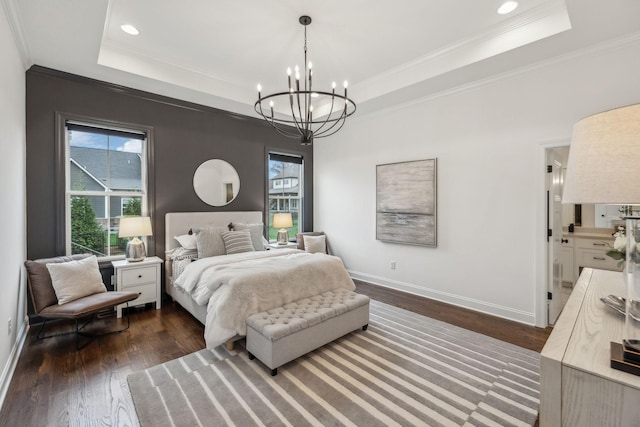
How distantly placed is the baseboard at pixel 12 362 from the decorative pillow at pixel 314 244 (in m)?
3.60

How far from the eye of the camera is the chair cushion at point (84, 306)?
104 inches

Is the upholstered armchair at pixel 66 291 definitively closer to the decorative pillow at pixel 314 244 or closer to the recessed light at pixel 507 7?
the decorative pillow at pixel 314 244

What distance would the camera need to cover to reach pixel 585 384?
35.2 inches

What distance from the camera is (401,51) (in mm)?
3395

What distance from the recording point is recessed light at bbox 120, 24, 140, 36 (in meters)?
2.92

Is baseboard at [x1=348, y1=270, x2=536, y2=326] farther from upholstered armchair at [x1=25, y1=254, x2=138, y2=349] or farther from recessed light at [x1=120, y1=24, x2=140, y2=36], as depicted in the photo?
recessed light at [x1=120, y1=24, x2=140, y2=36]

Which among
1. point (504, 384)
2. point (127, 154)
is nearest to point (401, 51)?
point (504, 384)

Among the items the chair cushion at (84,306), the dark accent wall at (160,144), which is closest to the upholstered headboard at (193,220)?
the dark accent wall at (160,144)

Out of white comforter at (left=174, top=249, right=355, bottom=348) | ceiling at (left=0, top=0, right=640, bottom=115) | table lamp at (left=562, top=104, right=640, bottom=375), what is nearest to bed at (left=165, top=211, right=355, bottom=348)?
white comforter at (left=174, top=249, right=355, bottom=348)

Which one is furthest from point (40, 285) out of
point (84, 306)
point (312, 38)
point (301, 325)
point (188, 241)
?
point (312, 38)

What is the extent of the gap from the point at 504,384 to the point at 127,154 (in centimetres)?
481

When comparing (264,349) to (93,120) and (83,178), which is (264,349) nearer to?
(83,178)

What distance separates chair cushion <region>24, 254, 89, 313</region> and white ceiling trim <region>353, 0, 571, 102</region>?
14.0 feet

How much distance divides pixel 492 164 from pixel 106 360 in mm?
4460
